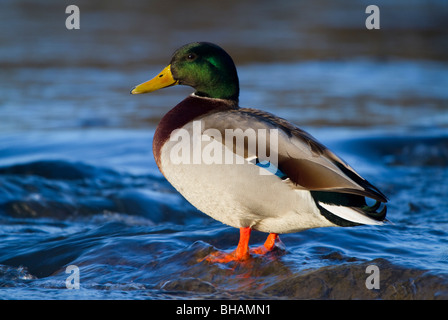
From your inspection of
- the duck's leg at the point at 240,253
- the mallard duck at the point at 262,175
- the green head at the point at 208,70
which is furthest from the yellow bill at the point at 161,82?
the duck's leg at the point at 240,253

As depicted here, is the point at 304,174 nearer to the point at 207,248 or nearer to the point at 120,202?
the point at 207,248

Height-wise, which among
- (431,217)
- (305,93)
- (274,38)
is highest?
(274,38)

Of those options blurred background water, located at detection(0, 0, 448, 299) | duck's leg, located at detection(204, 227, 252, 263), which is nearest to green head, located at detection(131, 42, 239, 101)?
duck's leg, located at detection(204, 227, 252, 263)

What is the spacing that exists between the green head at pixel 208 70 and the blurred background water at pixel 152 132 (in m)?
0.97

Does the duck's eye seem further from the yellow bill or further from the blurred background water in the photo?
the blurred background water

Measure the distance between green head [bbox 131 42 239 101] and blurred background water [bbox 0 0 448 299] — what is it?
3.20 ft

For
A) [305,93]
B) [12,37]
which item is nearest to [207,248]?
[305,93]

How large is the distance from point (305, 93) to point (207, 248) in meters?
6.62

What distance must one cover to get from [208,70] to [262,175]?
89 centimetres

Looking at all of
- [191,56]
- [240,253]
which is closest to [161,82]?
[191,56]

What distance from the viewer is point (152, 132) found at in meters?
8.26

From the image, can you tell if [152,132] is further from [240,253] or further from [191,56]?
[240,253]

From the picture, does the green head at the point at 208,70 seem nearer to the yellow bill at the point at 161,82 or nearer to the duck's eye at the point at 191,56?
the duck's eye at the point at 191,56

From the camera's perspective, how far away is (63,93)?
33.7 ft
